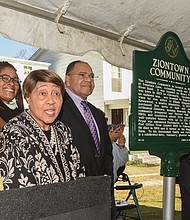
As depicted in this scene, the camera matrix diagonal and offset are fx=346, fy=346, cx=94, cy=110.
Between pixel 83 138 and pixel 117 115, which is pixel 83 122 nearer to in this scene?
pixel 83 138

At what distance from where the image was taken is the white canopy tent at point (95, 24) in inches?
84.6

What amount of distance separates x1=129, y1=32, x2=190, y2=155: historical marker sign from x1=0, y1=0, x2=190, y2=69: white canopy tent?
0.21 meters

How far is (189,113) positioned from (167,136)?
43cm

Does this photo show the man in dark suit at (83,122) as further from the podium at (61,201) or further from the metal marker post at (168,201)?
the podium at (61,201)

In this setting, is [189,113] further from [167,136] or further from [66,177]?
[66,177]

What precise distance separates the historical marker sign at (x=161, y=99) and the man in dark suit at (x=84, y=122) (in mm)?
460

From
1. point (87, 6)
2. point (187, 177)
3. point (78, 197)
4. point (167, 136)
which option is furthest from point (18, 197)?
point (187, 177)

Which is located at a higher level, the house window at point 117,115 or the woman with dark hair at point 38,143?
the house window at point 117,115

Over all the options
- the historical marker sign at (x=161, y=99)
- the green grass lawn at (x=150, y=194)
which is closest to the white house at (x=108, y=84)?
the green grass lawn at (x=150, y=194)

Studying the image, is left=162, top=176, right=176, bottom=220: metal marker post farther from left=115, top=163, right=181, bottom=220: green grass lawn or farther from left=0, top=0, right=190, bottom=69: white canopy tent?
left=115, top=163, right=181, bottom=220: green grass lawn

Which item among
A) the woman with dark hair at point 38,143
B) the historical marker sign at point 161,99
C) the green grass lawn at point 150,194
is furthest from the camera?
the green grass lawn at point 150,194

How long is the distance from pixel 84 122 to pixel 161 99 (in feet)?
2.21

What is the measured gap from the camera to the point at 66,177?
1.87 m

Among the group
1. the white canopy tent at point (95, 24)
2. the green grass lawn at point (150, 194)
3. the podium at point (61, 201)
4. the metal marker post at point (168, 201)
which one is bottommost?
the green grass lawn at point (150, 194)
